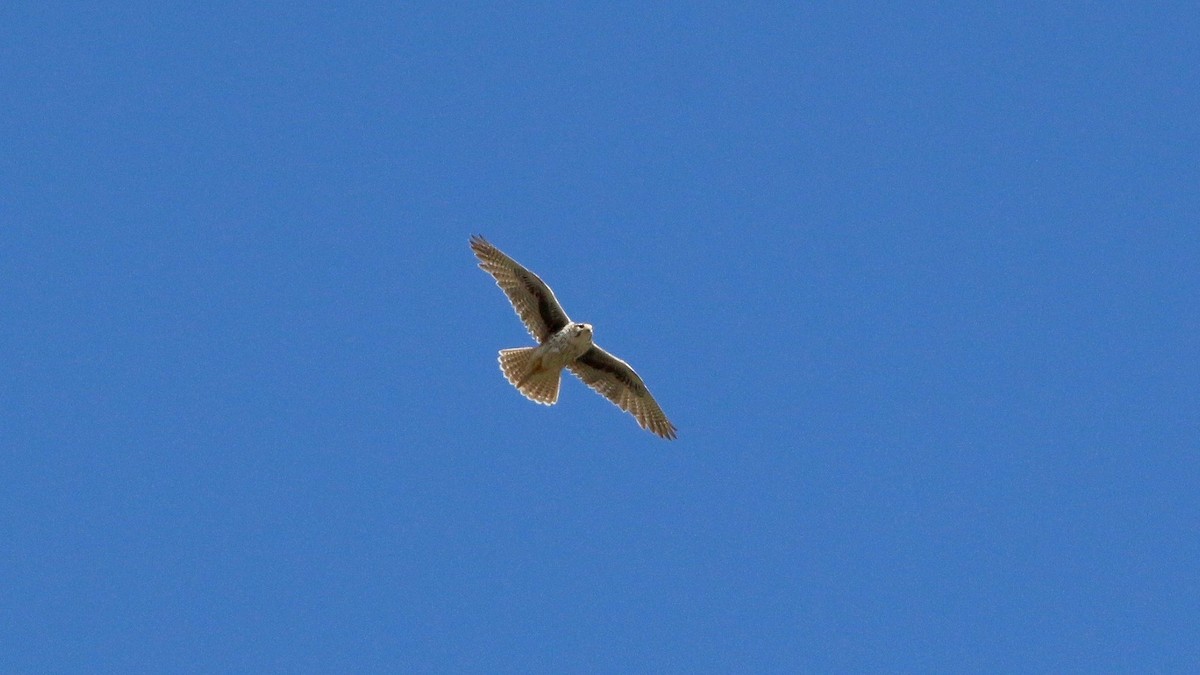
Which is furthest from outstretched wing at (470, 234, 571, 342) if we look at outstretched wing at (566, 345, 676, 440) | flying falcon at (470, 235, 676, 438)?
outstretched wing at (566, 345, 676, 440)

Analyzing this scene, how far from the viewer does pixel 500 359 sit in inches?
1048

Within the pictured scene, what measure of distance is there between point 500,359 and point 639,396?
2.50 metres

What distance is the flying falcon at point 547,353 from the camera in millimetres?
26062

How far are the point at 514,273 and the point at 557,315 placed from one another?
A: 97 centimetres

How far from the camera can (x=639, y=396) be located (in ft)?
90.5

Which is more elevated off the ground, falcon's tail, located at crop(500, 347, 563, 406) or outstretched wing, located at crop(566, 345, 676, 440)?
outstretched wing, located at crop(566, 345, 676, 440)

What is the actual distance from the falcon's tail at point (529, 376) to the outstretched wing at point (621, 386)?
1.81 feet

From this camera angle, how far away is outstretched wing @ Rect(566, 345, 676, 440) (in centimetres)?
2708

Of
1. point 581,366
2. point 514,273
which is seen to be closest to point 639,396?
point 581,366

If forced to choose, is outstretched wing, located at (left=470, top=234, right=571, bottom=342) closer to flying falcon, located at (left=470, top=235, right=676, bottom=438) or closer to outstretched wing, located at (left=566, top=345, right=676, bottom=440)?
flying falcon, located at (left=470, top=235, right=676, bottom=438)

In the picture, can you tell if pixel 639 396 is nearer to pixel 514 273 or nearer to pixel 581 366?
pixel 581 366

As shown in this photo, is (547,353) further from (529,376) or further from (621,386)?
(621,386)

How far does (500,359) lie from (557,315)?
1.15 meters

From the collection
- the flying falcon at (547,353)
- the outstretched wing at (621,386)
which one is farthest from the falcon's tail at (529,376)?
the outstretched wing at (621,386)
